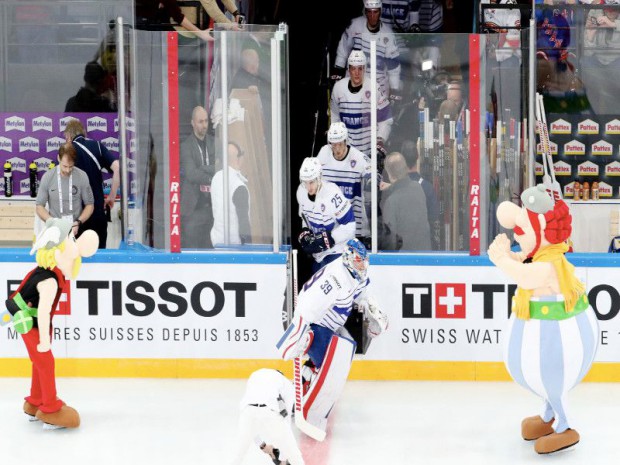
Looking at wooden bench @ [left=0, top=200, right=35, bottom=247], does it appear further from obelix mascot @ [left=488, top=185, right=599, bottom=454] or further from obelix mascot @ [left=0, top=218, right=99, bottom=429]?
obelix mascot @ [left=488, top=185, right=599, bottom=454]

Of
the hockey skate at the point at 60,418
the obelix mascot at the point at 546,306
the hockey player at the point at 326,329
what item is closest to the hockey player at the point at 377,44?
the hockey player at the point at 326,329

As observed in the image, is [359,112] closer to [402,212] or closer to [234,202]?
[402,212]

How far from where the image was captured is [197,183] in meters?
9.21

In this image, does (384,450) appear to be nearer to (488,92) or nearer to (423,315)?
(423,315)

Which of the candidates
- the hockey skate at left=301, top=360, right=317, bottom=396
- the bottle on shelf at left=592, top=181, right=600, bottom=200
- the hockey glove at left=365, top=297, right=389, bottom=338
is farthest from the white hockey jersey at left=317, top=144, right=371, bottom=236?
the bottle on shelf at left=592, top=181, right=600, bottom=200

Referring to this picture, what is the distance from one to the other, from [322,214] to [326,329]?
1245mm

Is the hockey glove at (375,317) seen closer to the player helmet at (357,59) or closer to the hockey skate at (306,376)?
the hockey skate at (306,376)

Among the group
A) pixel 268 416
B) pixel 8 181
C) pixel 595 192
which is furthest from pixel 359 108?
pixel 8 181

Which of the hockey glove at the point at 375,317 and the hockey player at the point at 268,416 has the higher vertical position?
the hockey glove at the point at 375,317

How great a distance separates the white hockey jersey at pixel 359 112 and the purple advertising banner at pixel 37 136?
315cm

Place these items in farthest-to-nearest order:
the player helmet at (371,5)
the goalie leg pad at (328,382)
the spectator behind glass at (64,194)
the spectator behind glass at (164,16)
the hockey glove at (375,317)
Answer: the player helmet at (371,5) → the spectator behind glass at (164,16) → the spectator behind glass at (64,194) → the hockey glove at (375,317) → the goalie leg pad at (328,382)

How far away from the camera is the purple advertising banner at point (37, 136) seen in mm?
12352

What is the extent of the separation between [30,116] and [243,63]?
3935 millimetres

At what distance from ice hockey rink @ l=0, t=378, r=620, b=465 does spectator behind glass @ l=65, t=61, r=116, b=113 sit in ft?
12.5
